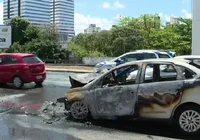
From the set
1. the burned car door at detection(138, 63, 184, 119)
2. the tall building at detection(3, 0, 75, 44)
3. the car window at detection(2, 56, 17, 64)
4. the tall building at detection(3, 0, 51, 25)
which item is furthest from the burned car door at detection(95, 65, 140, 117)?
the tall building at detection(3, 0, 51, 25)

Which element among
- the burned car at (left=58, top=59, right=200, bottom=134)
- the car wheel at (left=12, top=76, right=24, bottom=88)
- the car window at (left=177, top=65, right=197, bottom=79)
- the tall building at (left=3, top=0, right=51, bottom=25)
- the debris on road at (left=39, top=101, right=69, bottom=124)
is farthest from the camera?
the tall building at (left=3, top=0, right=51, bottom=25)

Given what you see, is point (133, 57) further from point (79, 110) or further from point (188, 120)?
point (188, 120)

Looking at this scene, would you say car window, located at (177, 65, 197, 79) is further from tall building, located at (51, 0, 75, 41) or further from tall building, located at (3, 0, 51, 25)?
tall building, located at (51, 0, 75, 41)

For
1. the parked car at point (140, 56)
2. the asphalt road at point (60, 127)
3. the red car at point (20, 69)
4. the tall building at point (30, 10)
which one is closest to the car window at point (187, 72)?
the asphalt road at point (60, 127)

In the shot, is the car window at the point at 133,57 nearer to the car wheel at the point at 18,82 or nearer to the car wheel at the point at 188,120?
the car wheel at the point at 18,82

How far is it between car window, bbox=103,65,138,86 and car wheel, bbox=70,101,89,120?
74cm

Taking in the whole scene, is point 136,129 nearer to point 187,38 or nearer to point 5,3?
point 187,38

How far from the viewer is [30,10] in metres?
83.4

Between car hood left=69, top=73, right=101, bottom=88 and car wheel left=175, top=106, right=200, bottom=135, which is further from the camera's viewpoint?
car hood left=69, top=73, right=101, bottom=88

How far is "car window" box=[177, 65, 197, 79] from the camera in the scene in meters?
7.32

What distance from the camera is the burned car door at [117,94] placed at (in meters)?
7.84

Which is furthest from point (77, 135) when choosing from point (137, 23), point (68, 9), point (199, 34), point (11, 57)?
point (68, 9)

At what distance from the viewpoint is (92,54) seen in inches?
2231

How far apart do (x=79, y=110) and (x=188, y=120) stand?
2.66 m
